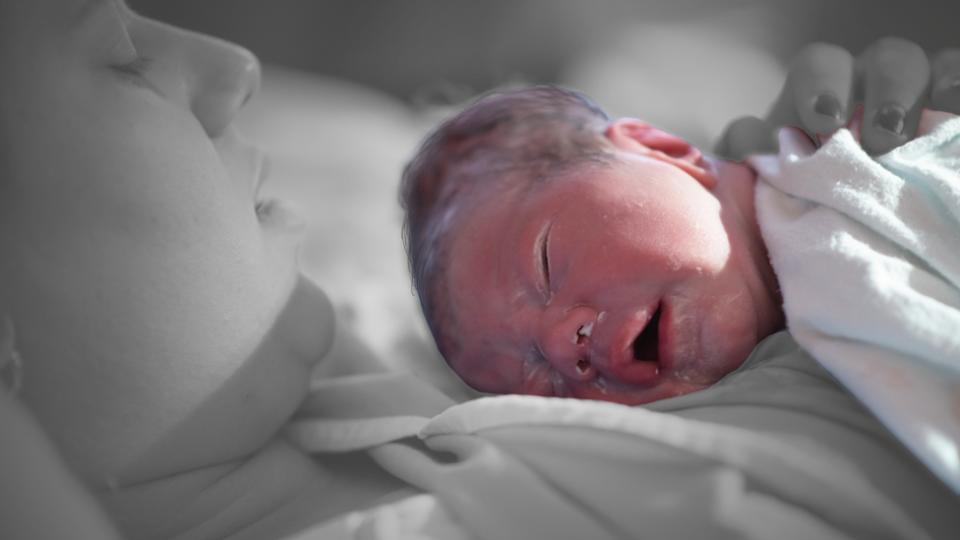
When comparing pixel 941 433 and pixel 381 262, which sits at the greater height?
pixel 941 433

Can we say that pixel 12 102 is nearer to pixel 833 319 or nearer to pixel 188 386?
pixel 188 386

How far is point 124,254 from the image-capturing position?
0.50 metres

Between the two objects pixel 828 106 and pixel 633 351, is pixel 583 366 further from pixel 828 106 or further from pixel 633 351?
pixel 828 106

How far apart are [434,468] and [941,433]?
396 millimetres

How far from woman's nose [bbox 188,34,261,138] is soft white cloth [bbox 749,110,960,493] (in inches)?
23.9

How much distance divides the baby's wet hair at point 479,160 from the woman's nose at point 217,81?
9.9 inches

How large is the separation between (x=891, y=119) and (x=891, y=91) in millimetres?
71

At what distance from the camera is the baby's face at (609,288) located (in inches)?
23.9

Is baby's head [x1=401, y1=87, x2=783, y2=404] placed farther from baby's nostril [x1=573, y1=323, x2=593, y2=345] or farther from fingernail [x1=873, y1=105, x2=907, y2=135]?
fingernail [x1=873, y1=105, x2=907, y2=135]

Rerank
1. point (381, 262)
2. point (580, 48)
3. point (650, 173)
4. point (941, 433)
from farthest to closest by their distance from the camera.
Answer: point (580, 48)
point (381, 262)
point (650, 173)
point (941, 433)

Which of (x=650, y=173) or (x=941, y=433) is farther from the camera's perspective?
(x=650, y=173)

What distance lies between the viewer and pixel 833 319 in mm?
534

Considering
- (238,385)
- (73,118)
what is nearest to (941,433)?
(238,385)

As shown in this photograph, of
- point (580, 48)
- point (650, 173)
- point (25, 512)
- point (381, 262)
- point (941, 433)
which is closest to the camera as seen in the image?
point (25, 512)
